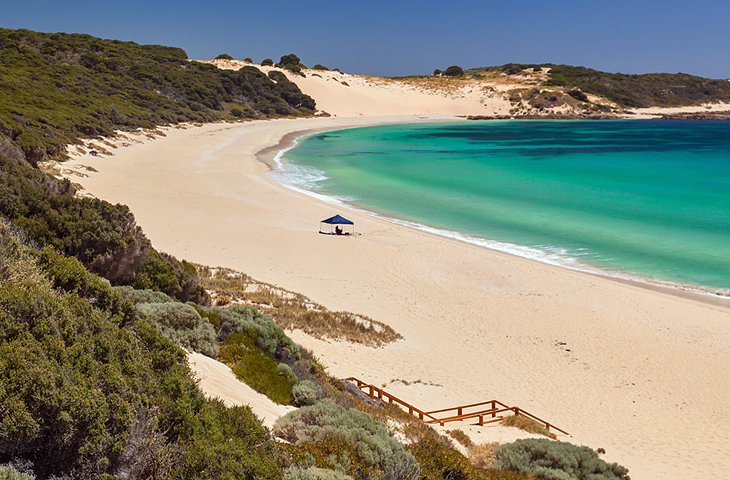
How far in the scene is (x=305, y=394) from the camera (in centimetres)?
716

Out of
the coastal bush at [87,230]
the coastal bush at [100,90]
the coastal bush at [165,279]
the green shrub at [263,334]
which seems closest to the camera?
the green shrub at [263,334]

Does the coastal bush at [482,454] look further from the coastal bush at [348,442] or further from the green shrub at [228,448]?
the green shrub at [228,448]

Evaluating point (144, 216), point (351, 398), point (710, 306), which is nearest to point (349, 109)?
point (144, 216)

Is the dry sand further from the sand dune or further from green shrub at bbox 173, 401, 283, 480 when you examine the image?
the sand dune

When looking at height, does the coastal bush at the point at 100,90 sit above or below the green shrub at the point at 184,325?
above

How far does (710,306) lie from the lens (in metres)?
15.9

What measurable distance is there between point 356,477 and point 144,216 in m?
19.5

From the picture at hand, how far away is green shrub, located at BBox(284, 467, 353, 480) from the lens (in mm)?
4431

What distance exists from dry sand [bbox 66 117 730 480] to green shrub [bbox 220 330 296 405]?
2.71m

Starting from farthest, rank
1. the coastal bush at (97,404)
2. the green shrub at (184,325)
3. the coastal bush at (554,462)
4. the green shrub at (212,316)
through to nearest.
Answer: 1. the green shrub at (212,316)
2. the green shrub at (184,325)
3. the coastal bush at (554,462)
4. the coastal bush at (97,404)

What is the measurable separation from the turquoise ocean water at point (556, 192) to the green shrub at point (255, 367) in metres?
14.8

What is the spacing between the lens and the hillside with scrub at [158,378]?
360 centimetres

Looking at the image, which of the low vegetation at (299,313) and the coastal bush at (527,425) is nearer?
the coastal bush at (527,425)

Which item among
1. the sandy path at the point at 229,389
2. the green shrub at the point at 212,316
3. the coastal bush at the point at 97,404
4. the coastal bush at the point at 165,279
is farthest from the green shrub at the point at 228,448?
the coastal bush at the point at 165,279
